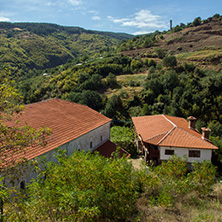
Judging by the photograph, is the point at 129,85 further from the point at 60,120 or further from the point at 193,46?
the point at 60,120

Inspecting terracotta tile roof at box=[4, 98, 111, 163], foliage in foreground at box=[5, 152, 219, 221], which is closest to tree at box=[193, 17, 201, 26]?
terracotta tile roof at box=[4, 98, 111, 163]

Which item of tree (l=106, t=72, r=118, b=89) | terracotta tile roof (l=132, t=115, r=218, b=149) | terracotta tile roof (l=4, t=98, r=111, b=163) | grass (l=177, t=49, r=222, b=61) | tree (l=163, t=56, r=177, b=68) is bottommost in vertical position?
terracotta tile roof (l=132, t=115, r=218, b=149)

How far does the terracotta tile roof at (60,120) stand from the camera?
46.0 feet

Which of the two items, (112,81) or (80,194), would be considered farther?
(112,81)

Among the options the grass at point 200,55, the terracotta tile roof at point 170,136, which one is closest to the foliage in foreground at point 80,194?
the terracotta tile roof at point 170,136

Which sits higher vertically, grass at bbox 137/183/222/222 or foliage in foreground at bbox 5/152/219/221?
foliage in foreground at bbox 5/152/219/221

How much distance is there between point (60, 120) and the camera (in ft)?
55.1

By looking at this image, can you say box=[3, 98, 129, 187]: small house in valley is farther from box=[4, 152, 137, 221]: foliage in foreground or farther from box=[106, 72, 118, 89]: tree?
box=[106, 72, 118, 89]: tree

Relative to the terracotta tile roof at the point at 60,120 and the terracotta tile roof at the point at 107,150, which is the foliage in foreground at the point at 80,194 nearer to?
the terracotta tile roof at the point at 60,120

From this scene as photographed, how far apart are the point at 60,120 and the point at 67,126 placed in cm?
102

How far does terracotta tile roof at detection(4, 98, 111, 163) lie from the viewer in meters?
14.0

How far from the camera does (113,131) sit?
2897cm

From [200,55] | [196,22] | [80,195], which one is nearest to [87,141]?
[80,195]

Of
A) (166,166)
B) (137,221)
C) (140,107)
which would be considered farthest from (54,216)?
(140,107)
